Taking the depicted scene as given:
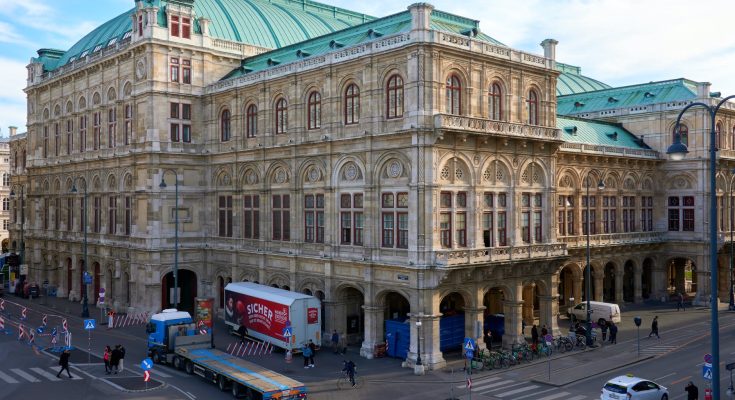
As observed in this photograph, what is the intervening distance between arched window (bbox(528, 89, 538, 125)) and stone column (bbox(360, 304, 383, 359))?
1611 centimetres

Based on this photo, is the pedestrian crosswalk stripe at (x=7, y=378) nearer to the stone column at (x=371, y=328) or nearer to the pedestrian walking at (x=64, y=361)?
the pedestrian walking at (x=64, y=361)

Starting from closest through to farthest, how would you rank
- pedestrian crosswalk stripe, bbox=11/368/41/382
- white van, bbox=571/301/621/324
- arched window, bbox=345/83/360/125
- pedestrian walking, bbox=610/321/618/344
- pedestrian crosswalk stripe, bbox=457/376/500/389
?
pedestrian crosswalk stripe, bbox=457/376/500/389
pedestrian crosswalk stripe, bbox=11/368/41/382
arched window, bbox=345/83/360/125
pedestrian walking, bbox=610/321/618/344
white van, bbox=571/301/621/324

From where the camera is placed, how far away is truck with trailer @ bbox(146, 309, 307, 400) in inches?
1141

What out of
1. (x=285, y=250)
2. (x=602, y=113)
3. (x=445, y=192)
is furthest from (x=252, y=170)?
(x=602, y=113)

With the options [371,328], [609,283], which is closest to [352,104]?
[371,328]

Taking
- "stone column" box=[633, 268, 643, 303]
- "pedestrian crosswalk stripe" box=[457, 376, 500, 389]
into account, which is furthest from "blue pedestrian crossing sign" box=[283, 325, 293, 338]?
"stone column" box=[633, 268, 643, 303]

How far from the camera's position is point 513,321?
4209 centimetres

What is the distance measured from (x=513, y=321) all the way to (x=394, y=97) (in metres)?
15.8

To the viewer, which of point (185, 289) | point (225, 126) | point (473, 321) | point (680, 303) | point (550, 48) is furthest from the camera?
point (680, 303)

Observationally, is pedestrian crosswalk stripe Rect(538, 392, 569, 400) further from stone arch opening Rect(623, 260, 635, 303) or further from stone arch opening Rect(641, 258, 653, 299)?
stone arch opening Rect(641, 258, 653, 299)

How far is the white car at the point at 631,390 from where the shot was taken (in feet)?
94.9

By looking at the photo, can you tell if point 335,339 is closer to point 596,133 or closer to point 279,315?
point 279,315

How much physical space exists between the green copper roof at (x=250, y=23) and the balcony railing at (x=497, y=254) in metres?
31.0

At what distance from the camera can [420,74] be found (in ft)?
123
